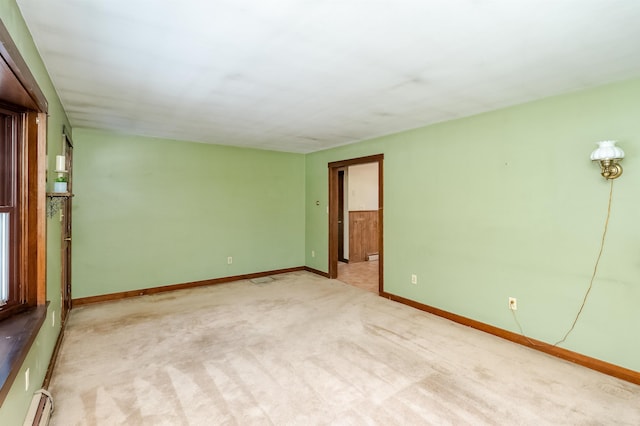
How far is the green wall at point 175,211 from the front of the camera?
4.04 metres

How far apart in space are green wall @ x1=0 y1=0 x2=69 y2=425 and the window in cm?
30

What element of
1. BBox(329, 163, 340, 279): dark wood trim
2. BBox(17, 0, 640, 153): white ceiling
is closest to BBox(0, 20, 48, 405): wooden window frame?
BBox(17, 0, 640, 153): white ceiling

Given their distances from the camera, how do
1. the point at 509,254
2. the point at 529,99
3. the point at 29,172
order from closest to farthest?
1. the point at 29,172
2. the point at 529,99
3. the point at 509,254

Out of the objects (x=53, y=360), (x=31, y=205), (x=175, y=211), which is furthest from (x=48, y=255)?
(x=175, y=211)

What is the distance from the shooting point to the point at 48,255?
90.2 inches

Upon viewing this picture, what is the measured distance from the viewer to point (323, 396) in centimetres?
210

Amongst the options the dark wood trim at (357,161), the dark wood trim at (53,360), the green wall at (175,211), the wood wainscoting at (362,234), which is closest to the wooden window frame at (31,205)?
the dark wood trim at (53,360)

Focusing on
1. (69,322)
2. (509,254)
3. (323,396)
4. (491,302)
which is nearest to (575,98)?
(509,254)

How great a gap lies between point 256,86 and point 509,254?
2810mm

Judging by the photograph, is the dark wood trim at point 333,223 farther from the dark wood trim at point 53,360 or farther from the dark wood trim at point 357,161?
the dark wood trim at point 53,360

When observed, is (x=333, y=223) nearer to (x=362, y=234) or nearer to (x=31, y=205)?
(x=362, y=234)

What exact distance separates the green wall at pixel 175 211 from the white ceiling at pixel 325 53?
3.57 feet

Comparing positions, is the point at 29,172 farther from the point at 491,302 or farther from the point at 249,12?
the point at 491,302

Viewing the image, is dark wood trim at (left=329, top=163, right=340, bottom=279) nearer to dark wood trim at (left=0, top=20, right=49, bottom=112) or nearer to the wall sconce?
the wall sconce
